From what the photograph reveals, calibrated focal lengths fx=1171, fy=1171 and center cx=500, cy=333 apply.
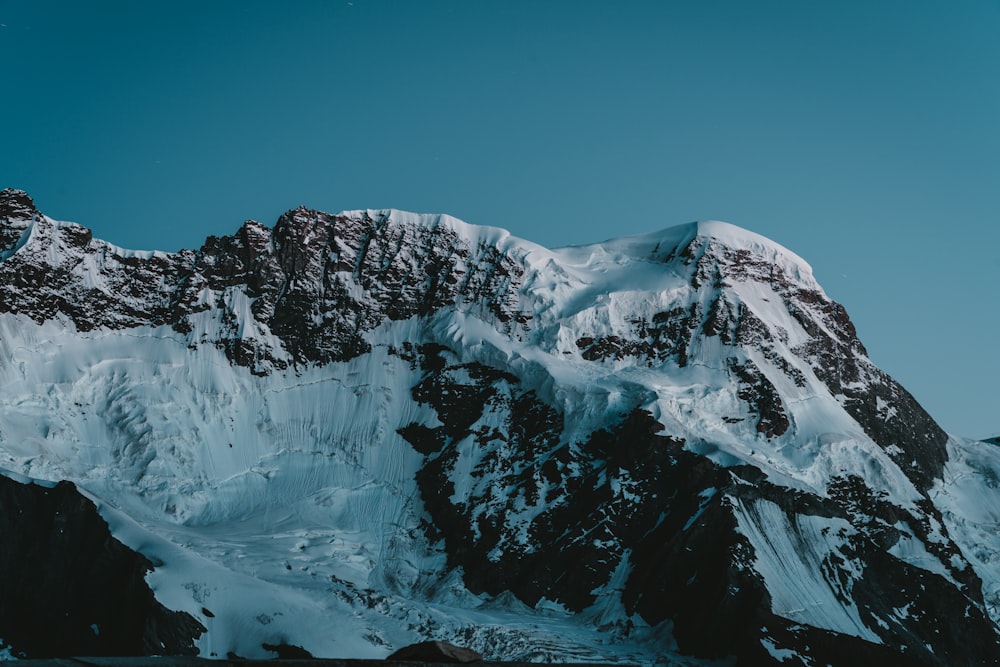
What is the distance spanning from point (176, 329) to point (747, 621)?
4170 inches

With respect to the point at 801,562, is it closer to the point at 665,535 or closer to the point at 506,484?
the point at 665,535

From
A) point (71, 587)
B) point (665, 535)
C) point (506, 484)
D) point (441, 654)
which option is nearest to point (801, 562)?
point (665, 535)

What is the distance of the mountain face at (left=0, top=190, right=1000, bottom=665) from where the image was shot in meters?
146

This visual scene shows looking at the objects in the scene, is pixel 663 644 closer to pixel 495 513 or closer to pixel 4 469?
pixel 495 513

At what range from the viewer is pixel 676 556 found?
157m

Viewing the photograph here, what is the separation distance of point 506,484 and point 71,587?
64.4 metres

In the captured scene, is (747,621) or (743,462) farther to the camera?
(743,462)

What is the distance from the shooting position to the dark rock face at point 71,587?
439ft

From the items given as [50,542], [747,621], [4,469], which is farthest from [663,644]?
[4,469]

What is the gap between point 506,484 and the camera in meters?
179

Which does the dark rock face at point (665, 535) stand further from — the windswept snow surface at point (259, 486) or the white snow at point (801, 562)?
the windswept snow surface at point (259, 486)

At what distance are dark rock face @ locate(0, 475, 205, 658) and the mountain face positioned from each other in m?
2.14

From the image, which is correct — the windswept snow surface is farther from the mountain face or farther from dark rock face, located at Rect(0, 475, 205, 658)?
dark rock face, located at Rect(0, 475, 205, 658)

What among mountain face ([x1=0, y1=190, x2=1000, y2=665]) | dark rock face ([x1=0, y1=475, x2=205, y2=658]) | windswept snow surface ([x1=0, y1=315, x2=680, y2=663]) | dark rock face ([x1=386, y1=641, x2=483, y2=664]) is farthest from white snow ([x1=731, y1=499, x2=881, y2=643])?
dark rock face ([x1=386, y1=641, x2=483, y2=664])
